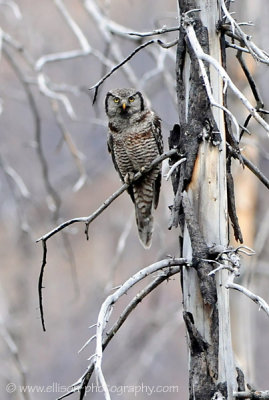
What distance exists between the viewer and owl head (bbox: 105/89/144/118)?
232 inches

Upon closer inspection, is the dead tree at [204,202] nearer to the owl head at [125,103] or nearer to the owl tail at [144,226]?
the owl head at [125,103]

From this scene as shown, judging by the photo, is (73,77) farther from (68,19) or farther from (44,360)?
(68,19)

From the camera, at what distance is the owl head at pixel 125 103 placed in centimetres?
589

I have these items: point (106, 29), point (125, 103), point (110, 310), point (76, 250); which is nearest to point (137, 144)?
point (125, 103)

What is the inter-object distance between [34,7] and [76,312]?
556 centimetres

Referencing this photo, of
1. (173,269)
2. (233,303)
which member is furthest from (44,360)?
(173,269)

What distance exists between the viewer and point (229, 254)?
3.19 m

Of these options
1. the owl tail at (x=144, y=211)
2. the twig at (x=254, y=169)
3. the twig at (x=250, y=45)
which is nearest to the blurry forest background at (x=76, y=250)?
the owl tail at (x=144, y=211)

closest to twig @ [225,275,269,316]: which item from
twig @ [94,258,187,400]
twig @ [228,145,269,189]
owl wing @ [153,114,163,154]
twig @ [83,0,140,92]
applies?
twig @ [94,258,187,400]

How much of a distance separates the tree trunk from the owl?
2.42 meters

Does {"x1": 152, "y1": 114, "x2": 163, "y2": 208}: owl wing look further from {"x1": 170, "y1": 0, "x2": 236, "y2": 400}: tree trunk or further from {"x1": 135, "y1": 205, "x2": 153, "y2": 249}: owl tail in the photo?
{"x1": 170, "y1": 0, "x2": 236, "y2": 400}: tree trunk

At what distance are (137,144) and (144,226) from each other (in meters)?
0.61

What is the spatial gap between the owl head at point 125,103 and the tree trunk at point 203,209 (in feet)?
8.04

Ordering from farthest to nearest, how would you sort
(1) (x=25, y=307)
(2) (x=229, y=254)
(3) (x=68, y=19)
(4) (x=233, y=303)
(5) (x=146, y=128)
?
(1) (x=25, y=307) < (4) (x=233, y=303) < (5) (x=146, y=128) < (3) (x=68, y=19) < (2) (x=229, y=254)
